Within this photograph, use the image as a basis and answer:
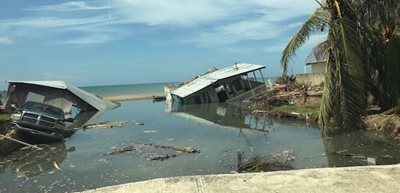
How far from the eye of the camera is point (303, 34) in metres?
20.3

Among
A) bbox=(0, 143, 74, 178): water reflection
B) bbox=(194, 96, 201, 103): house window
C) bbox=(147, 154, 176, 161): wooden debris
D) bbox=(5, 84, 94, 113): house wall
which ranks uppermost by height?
bbox=(5, 84, 94, 113): house wall

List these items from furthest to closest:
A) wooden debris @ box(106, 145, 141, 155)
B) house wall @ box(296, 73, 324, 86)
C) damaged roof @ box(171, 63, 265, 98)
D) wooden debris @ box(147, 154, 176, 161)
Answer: damaged roof @ box(171, 63, 265, 98) < house wall @ box(296, 73, 324, 86) < wooden debris @ box(106, 145, 141, 155) < wooden debris @ box(147, 154, 176, 161)

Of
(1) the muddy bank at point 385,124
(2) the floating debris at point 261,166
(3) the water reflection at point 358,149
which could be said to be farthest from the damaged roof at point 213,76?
(2) the floating debris at point 261,166

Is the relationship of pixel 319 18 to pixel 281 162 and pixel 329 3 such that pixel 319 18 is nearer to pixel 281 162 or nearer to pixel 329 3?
pixel 329 3

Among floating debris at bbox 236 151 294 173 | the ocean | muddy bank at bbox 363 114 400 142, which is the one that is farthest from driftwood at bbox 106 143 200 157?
muddy bank at bbox 363 114 400 142

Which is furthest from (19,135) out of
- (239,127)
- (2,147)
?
(239,127)

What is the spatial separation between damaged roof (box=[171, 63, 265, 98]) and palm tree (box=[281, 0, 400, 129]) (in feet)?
86.5

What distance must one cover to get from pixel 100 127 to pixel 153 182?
24.1 m

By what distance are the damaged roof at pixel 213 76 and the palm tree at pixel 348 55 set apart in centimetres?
2637

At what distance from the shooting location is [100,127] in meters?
31.4

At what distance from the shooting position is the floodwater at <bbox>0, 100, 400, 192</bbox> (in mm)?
15086

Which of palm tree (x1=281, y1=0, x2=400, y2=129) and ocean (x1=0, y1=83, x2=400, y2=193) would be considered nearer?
ocean (x1=0, y1=83, x2=400, y2=193)

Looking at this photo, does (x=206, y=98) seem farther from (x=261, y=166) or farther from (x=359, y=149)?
(x=261, y=166)

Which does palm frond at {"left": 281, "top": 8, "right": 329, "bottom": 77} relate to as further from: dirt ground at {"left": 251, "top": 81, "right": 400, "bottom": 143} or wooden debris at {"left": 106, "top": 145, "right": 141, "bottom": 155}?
wooden debris at {"left": 106, "top": 145, "right": 141, "bottom": 155}
